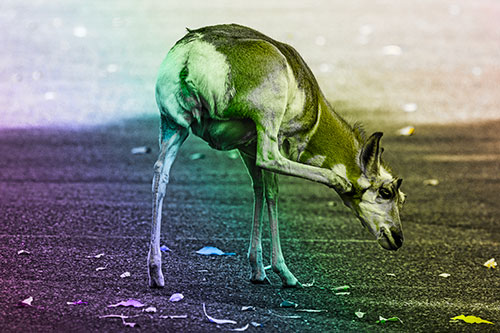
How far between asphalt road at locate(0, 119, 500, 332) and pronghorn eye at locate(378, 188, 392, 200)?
0.71 meters

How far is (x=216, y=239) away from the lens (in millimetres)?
6816

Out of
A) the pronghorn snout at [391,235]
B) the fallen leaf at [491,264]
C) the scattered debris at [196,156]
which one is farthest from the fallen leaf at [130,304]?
the scattered debris at [196,156]

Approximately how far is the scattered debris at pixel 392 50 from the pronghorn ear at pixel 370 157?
30.7 ft

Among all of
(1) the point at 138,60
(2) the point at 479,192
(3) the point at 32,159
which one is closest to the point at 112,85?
(1) the point at 138,60

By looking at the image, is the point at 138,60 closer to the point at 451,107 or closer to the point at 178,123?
the point at 451,107

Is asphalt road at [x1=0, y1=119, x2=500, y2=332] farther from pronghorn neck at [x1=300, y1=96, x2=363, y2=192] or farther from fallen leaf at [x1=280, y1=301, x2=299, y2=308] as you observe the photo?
pronghorn neck at [x1=300, y1=96, x2=363, y2=192]

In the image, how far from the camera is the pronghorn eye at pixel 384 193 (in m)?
5.39

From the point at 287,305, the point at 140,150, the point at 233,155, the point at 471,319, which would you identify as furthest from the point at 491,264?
the point at 140,150

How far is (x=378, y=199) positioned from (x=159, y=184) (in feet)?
4.66

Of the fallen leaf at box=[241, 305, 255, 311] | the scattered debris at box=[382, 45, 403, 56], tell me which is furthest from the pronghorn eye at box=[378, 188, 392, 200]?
Answer: the scattered debris at box=[382, 45, 403, 56]

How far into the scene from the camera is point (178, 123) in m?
5.17

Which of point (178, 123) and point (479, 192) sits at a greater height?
point (178, 123)

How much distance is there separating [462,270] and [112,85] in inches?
281

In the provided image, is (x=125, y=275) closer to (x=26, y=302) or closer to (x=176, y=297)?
(x=176, y=297)
